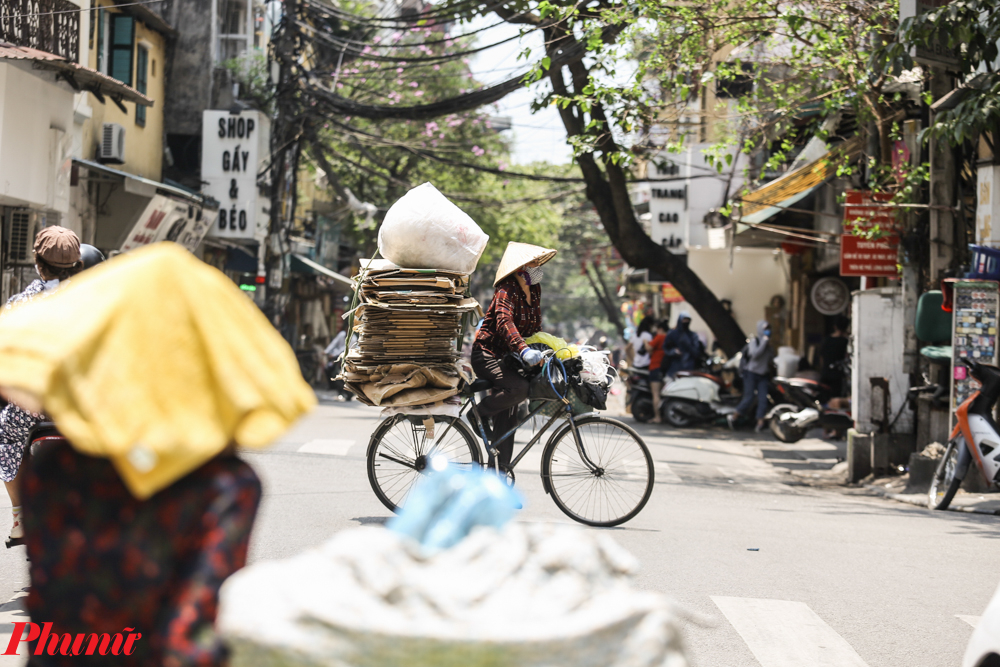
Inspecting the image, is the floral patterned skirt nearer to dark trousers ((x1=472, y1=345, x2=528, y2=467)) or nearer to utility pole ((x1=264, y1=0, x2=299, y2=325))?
dark trousers ((x1=472, y1=345, x2=528, y2=467))

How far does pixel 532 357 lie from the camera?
6598 mm

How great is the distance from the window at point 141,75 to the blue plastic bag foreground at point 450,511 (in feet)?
61.8

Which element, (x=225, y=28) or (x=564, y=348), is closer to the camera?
(x=564, y=348)

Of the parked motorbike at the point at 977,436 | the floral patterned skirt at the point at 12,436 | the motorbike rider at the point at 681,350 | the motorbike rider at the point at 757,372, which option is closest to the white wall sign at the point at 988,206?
the parked motorbike at the point at 977,436

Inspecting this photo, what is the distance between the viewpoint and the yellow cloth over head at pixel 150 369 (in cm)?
181

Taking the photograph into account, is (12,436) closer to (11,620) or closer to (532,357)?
(11,620)

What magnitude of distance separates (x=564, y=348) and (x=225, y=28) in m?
18.3

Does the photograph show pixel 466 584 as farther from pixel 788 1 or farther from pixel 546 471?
pixel 788 1

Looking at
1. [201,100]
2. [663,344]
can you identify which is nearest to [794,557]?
[663,344]

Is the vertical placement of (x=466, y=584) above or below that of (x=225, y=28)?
below

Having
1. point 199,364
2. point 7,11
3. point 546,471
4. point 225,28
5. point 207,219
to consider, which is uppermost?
point 225,28

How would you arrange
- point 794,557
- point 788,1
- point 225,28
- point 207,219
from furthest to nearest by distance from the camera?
1. point 225,28
2. point 207,219
3. point 788,1
4. point 794,557

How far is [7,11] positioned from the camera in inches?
487

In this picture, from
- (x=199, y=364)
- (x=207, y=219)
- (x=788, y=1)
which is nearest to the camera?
(x=199, y=364)
